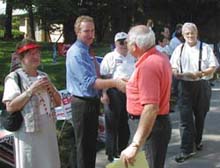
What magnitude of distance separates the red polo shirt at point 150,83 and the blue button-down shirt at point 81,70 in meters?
1.19

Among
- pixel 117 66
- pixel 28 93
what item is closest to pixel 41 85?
pixel 28 93

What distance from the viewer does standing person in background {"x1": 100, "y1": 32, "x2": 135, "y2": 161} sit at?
7004 mm

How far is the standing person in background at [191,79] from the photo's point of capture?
6.93 metres

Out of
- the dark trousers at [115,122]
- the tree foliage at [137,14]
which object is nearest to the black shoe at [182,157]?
the dark trousers at [115,122]

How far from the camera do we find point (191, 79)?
702cm

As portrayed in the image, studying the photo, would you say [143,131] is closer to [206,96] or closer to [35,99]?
[35,99]

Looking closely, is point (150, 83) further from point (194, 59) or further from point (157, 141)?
point (194, 59)

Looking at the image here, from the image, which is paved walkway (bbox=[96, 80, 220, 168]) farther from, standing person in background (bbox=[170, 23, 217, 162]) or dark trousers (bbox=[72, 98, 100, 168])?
dark trousers (bbox=[72, 98, 100, 168])

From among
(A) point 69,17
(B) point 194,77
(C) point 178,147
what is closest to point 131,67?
(B) point 194,77

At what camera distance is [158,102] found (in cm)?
400

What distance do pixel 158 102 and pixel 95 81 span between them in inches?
58.4

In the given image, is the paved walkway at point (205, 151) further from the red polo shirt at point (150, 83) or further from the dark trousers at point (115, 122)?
the red polo shirt at point (150, 83)


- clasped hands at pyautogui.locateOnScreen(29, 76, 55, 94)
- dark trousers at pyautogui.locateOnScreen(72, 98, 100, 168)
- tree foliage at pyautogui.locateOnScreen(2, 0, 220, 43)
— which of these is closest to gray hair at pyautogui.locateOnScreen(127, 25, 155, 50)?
clasped hands at pyautogui.locateOnScreen(29, 76, 55, 94)

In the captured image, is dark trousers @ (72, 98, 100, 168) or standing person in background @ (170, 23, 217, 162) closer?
dark trousers @ (72, 98, 100, 168)
